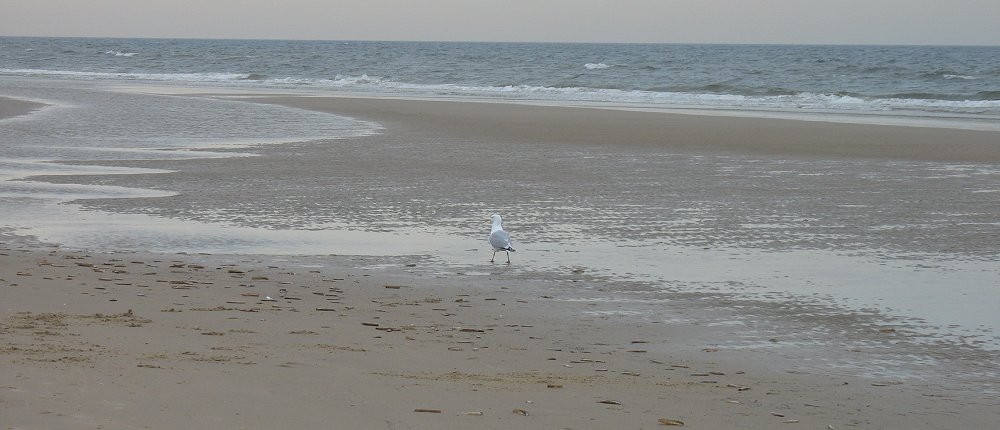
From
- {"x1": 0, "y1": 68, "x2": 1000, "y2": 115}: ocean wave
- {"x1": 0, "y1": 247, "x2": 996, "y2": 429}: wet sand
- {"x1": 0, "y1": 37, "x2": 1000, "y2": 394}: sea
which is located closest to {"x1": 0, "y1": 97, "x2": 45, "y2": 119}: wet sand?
{"x1": 0, "y1": 37, "x2": 1000, "y2": 394}: sea

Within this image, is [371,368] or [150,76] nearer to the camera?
[371,368]

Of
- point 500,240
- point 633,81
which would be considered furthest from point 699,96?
point 500,240

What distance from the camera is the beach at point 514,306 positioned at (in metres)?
4.77

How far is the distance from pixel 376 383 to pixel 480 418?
2.13 ft

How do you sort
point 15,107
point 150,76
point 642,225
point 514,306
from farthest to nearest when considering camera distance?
point 150,76 < point 15,107 < point 642,225 < point 514,306

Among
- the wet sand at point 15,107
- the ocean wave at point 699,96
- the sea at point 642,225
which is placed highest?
the ocean wave at point 699,96

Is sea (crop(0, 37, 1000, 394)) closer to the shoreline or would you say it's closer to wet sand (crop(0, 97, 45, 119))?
the shoreline

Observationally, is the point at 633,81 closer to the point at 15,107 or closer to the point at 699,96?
the point at 699,96

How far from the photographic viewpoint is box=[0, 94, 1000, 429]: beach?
15.6ft

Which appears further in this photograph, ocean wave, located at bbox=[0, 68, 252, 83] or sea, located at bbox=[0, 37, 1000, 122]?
ocean wave, located at bbox=[0, 68, 252, 83]

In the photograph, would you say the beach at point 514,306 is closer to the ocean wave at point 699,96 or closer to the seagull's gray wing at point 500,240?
the seagull's gray wing at point 500,240

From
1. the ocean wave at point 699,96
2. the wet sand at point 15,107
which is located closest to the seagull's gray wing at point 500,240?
the wet sand at point 15,107

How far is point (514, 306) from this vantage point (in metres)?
7.27

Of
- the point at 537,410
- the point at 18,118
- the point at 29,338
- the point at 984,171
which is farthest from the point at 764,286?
the point at 18,118
